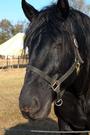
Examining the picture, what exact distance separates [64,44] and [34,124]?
6.23m

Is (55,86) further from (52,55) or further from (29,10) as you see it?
(29,10)

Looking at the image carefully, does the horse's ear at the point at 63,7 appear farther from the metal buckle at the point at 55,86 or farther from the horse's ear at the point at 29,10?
the metal buckle at the point at 55,86

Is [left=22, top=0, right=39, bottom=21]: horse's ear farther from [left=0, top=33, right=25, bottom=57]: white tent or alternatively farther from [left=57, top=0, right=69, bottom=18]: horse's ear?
[left=0, top=33, right=25, bottom=57]: white tent

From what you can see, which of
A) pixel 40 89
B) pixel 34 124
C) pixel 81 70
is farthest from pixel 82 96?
pixel 34 124

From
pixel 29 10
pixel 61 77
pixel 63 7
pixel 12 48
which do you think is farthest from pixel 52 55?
pixel 12 48

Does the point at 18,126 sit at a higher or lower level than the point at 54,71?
lower

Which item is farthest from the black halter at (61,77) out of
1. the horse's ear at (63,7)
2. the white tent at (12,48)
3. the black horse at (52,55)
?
the white tent at (12,48)

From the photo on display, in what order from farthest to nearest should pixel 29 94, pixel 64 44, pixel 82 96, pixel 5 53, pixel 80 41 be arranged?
pixel 5 53 → pixel 82 96 → pixel 80 41 → pixel 64 44 → pixel 29 94

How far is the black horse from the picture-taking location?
4410 millimetres

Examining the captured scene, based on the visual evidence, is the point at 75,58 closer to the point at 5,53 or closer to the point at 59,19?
the point at 59,19

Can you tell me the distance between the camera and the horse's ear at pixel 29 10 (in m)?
5.00

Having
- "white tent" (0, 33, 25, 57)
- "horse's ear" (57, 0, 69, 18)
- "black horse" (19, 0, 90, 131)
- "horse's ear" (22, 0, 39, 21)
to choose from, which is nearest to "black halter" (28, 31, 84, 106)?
"black horse" (19, 0, 90, 131)

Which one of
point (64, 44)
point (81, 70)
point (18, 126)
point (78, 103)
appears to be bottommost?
point (18, 126)

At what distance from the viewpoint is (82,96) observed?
5484mm
